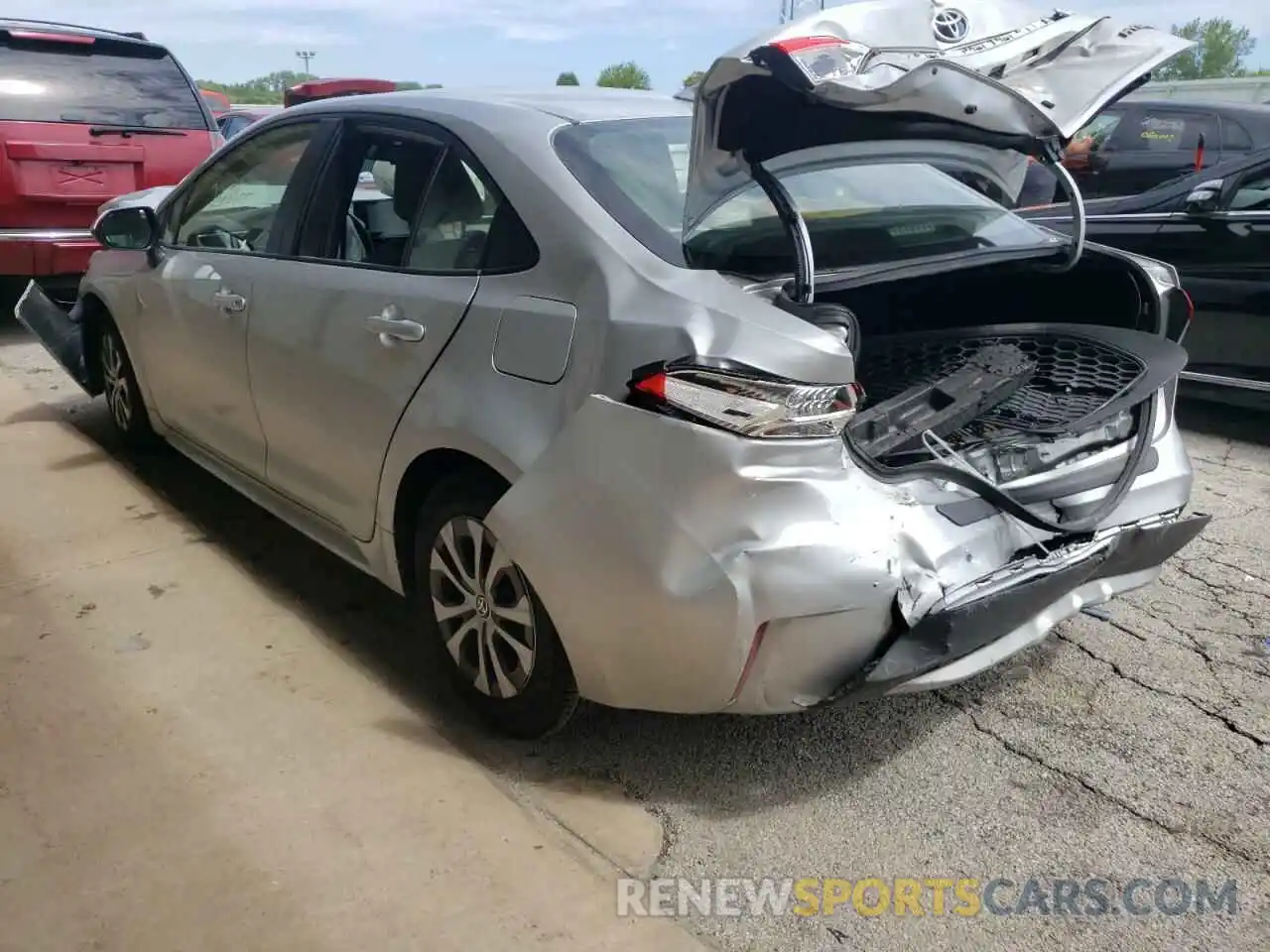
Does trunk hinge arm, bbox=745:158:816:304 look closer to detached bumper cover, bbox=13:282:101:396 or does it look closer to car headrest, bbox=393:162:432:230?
car headrest, bbox=393:162:432:230

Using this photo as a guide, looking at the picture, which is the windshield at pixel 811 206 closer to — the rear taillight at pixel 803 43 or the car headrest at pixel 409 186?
the rear taillight at pixel 803 43

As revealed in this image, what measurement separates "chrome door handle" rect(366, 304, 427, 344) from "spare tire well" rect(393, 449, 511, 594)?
12.3 inches

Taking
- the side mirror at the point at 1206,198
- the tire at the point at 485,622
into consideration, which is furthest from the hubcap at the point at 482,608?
the side mirror at the point at 1206,198

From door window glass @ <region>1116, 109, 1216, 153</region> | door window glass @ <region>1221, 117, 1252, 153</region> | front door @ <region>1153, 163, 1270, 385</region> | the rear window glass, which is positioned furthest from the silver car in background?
door window glass @ <region>1116, 109, 1216, 153</region>

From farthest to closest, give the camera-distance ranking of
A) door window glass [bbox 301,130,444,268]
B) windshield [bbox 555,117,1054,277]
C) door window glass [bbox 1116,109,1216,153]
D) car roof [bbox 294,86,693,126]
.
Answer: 1. door window glass [bbox 1116,109,1216,153]
2. door window glass [bbox 301,130,444,268]
3. car roof [bbox 294,86,693,126]
4. windshield [bbox 555,117,1054,277]

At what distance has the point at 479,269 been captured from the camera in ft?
9.12

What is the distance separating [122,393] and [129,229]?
2.81 feet

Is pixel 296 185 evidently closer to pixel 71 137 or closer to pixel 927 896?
pixel 927 896

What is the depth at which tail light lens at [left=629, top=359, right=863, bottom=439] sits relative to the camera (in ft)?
7.32

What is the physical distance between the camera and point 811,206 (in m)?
3.00

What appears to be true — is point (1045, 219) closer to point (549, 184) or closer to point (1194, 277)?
point (1194, 277)

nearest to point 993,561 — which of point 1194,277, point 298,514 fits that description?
point 298,514

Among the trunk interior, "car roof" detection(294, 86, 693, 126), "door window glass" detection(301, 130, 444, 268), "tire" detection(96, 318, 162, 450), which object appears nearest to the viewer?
the trunk interior

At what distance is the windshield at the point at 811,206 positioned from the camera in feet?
8.64
